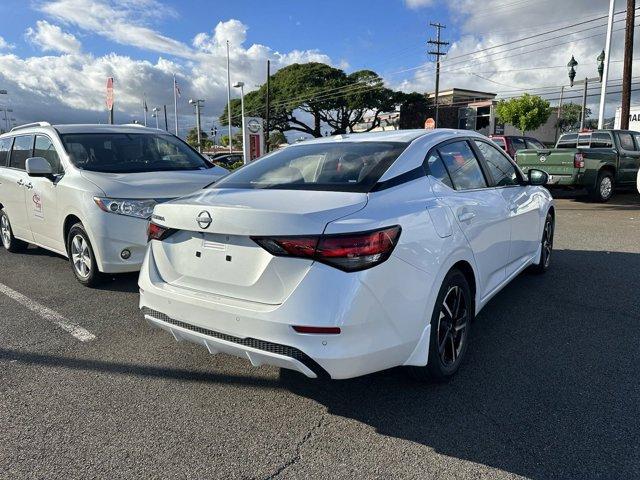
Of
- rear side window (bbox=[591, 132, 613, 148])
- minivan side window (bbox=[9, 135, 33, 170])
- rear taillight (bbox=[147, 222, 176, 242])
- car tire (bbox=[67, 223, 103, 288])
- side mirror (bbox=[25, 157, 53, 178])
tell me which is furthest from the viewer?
rear side window (bbox=[591, 132, 613, 148])

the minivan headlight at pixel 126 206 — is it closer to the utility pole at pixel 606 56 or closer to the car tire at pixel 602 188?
the car tire at pixel 602 188

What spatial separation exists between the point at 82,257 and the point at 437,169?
3858 mm

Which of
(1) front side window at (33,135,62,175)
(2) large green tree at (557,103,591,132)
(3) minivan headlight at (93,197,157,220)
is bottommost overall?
(3) minivan headlight at (93,197,157,220)

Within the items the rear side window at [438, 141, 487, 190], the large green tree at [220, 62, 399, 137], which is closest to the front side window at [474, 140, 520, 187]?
the rear side window at [438, 141, 487, 190]

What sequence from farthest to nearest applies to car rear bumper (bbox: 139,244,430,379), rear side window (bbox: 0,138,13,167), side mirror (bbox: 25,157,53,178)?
rear side window (bbox: 0,138,13,167) → side mirror (bbox: 25,157,53,178) → car rear bumper (bbox: 139,244,430,379)

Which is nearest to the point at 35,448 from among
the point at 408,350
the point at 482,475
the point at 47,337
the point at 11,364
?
the point at 11,364

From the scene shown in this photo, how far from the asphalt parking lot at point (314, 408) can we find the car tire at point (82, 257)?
0.68 metres

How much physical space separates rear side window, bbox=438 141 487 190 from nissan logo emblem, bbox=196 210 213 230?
5.48 ft

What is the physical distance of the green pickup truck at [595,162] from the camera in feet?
39.0

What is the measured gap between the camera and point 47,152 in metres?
5.96

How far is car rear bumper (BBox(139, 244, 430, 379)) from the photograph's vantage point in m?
2.39

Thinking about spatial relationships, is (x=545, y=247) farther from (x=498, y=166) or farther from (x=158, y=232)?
(x=158, y=232)

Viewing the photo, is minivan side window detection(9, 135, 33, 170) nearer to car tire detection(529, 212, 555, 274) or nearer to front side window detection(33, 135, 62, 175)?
front side window detection(33, 135, 62, 175)

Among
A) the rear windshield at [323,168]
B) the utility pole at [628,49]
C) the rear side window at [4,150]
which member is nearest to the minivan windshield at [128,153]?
the rear side window at [4,150]
